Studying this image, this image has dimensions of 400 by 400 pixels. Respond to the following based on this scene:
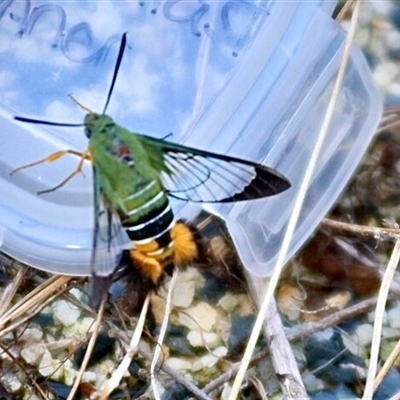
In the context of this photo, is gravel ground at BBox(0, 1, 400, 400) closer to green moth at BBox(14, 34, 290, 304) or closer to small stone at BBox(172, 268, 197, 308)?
small stone at BBox(172, 268, 197, 308)

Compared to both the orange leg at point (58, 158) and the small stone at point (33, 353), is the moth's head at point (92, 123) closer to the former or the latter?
the orange leg at point (58, 158)

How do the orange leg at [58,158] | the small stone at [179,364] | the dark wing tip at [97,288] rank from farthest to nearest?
the small stone at [179,364] → the orange leg at [58,158] → the dark wing tip at [97,288]

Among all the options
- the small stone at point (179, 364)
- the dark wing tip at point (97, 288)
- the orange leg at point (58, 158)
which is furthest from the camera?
the small stone at point (179, 364)

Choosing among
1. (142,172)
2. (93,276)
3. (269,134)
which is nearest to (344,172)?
(269,134)

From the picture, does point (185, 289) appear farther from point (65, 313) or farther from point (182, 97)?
point (182, 97)

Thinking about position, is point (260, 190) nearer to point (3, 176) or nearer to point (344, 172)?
point (344, 172)

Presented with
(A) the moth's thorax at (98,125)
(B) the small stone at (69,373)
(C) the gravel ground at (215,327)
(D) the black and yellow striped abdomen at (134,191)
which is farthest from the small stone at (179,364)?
(A) the moth's thorax at (98,125)

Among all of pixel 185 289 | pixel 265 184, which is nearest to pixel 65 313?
pixel 185 289
